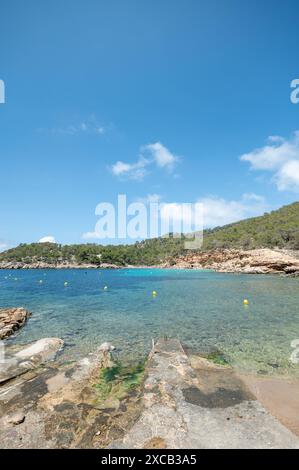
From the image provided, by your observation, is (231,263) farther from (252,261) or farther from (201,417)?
(201,417)

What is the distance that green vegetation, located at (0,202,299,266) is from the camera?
104 m

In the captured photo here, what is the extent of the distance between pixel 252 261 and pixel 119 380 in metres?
84.8

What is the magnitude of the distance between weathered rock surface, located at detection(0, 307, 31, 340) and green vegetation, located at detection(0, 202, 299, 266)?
293 ft

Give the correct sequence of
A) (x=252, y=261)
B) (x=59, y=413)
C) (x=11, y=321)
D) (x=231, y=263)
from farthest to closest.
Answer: (x=231, y=263) < (x=252, y=261) < (x=11, y=321) < (x=59, y=413)

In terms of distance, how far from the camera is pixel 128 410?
859 centimetres

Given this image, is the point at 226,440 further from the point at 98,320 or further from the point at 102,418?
the point at 98,320

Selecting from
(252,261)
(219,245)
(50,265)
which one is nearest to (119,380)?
(252,261)

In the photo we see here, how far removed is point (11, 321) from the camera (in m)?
22.1

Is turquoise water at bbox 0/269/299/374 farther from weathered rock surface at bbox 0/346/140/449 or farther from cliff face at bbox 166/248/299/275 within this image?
cliff face at bbox 166/248/299/275

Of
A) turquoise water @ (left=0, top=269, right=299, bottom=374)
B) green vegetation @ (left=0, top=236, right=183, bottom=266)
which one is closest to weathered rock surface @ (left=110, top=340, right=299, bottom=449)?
turquoise water @ (left=0, top=269, right=299, bottom=374)

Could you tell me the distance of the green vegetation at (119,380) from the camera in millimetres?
10000

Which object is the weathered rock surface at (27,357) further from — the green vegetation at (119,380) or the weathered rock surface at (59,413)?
the green vegetation at (119,380)
